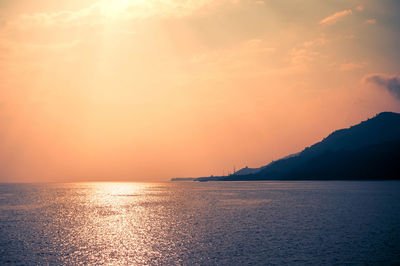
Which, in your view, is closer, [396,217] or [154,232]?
[154,232]

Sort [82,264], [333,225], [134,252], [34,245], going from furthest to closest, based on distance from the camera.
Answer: [333,225], [34,245], [134,252], [82,264]

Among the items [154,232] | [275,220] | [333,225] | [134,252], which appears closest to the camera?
[134,252]

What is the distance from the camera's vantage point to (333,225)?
2857 inches

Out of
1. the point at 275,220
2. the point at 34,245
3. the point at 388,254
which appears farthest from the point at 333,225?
the point at 34,245

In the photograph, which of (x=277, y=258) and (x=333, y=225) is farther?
(x=333, y=225)

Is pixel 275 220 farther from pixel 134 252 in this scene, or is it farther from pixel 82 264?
pixel 82 264

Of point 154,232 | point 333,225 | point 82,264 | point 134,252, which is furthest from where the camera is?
point 333,225

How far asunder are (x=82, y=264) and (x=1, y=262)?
10817 mm

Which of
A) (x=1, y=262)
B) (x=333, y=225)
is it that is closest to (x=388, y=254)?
(x=333, y=225)

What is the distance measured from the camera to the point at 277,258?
144 ft

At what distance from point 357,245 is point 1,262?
50.4 meters

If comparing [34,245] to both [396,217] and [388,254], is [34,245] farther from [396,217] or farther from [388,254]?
[396,217]

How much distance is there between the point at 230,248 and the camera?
5066 centimetres

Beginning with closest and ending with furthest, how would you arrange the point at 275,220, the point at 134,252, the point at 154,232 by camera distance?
the point at 134,252, the point at 154,232, the point at 275,220
